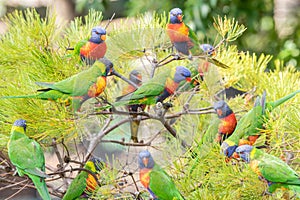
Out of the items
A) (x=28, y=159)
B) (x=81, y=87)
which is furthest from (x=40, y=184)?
(x=81, y=87)

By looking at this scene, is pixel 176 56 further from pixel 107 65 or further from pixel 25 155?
pixel 25 155

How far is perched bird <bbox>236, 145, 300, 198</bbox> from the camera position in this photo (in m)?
0.63

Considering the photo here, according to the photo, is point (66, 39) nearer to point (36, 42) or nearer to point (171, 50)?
point (36, 42)

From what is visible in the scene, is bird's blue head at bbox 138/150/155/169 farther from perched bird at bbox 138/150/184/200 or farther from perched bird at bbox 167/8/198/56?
perched bird at bbox 167/8/198/56

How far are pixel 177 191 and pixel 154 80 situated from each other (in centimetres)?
14

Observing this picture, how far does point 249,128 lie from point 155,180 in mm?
145

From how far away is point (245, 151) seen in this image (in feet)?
2.10

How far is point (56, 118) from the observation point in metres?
0.74

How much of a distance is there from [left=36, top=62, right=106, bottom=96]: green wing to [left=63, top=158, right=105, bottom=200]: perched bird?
0.32ft

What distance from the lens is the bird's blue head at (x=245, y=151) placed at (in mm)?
641

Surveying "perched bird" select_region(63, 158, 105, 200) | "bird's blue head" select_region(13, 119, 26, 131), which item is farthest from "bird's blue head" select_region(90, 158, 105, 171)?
"bird's blue head" select_region(13, 119, 26, 131)

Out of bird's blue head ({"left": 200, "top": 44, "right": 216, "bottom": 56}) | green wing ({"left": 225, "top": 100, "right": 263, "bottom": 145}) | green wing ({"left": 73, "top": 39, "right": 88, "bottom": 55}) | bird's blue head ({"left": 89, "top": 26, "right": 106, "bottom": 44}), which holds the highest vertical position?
bird's blue head ({"left": 89, "top": 26, "right": 106, "bottom": 44})

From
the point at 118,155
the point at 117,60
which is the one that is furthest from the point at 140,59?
the point at 118,155

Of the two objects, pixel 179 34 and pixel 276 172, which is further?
pixel 179 34
